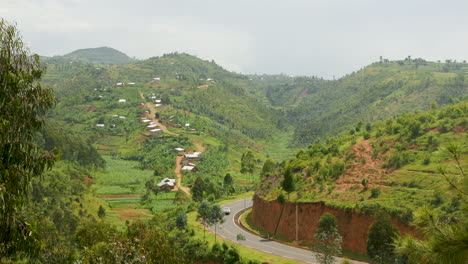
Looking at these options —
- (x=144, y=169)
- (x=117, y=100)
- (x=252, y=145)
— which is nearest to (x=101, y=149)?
(x=144, y=169)

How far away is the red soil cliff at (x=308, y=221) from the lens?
3706 centimetres

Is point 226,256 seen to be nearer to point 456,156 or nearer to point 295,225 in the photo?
point 295,225

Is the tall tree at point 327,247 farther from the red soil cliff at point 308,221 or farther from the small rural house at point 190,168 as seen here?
the small rural house at point 190,168

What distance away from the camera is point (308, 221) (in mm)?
42406

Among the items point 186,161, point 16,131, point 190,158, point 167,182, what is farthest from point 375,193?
point 190,158

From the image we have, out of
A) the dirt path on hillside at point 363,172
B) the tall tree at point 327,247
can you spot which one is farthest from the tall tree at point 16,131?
the dirt path on hillside at point 363,172

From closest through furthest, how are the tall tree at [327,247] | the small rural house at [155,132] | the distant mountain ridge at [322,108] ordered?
the tall tree at [327,247]
the small rural house at [155,132]
the distant mountain ridge at [322,108]

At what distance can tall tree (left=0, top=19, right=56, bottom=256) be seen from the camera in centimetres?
972

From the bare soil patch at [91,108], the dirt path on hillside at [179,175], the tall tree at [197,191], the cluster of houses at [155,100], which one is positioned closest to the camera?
the tall tree at [197,191]

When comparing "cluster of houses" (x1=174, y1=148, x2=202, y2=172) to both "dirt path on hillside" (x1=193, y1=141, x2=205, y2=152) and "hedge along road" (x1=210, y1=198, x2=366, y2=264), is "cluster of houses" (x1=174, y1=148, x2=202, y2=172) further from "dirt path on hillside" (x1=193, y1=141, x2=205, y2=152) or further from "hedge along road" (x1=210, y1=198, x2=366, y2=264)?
"hedge along road" (x1=210, y1=198, x2=366, y2=264)

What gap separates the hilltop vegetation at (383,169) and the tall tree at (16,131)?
Answer: 32.6 meters

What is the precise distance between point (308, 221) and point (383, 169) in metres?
12.2

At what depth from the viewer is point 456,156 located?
785 centimetres

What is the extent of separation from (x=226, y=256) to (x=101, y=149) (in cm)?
7416
